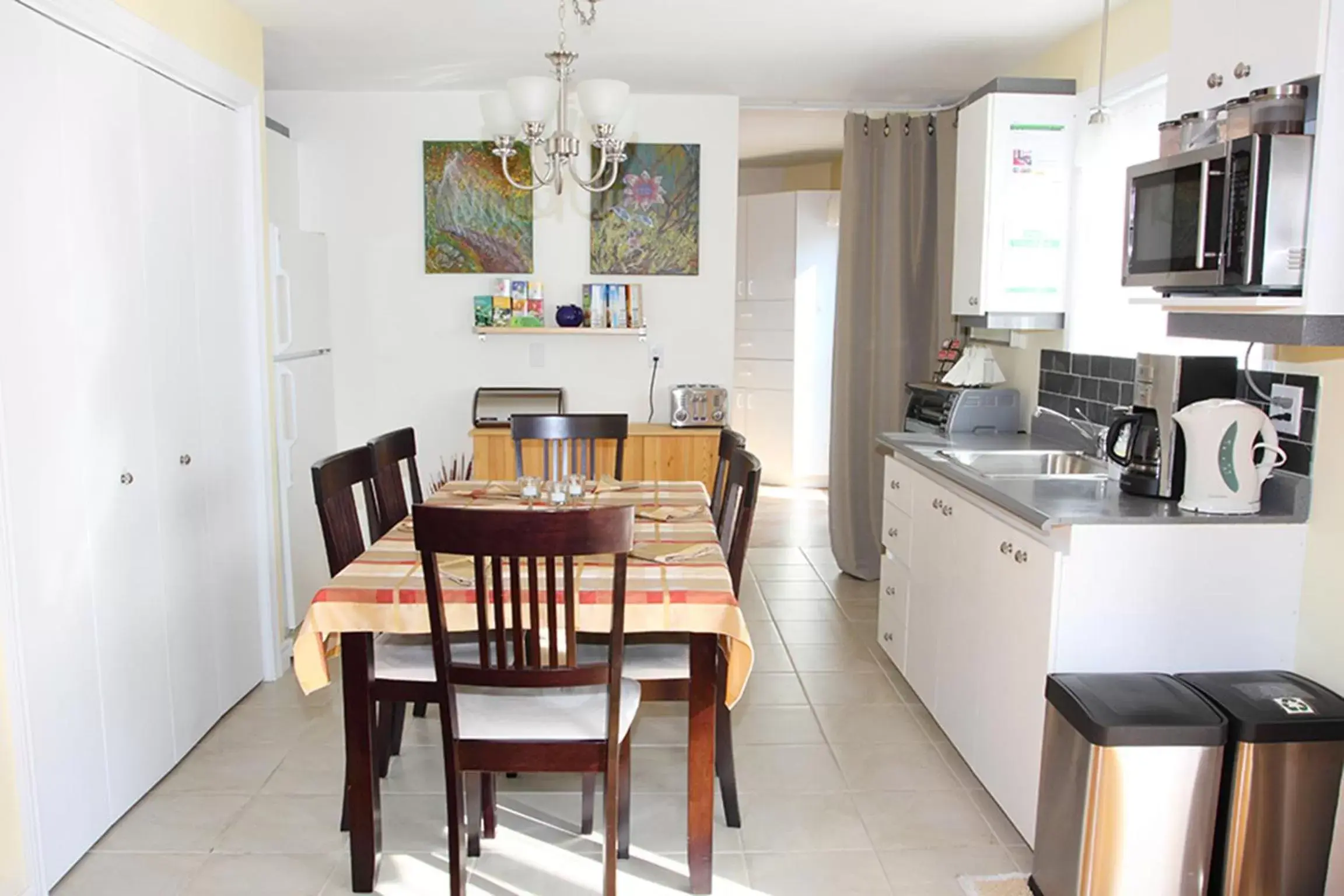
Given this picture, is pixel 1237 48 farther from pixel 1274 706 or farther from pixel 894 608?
pixel 894 608

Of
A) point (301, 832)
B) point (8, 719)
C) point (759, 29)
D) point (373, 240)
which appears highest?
point (759, 29)

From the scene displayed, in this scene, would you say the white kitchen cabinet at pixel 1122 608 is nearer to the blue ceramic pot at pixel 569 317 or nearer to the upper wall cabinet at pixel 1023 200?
the upper wall cabinet at pixel 1023 200

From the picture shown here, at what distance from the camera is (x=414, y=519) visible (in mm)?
2002

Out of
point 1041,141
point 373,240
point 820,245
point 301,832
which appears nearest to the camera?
point 301,832

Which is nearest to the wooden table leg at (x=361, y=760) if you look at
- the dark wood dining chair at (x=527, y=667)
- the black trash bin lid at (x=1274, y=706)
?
the dark wood dining chair at (x=527, y=667)

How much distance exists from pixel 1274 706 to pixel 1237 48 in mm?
1457

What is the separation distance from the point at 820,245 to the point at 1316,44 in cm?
572

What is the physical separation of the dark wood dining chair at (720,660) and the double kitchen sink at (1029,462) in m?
0.86

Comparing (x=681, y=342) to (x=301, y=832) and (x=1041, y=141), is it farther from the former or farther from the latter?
(x=301, y=832)

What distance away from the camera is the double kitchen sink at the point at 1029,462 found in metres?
3.31

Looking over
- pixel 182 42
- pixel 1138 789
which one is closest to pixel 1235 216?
pixel 1138 789

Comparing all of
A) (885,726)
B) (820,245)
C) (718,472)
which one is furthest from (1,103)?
(820,245)

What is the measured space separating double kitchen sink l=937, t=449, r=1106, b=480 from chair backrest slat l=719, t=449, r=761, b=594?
844mm

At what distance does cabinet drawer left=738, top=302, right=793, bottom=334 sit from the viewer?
7730 millimetres
